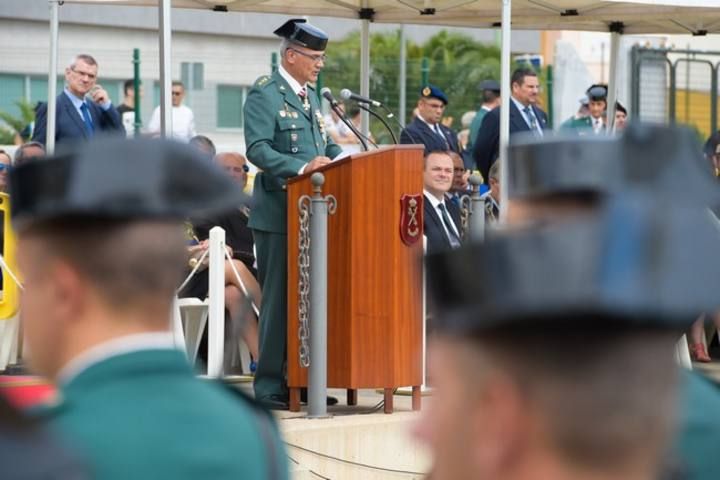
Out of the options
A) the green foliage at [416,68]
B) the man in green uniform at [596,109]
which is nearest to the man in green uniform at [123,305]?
the man in green uniform at [596,109]

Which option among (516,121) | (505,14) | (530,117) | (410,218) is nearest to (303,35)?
(410,218)

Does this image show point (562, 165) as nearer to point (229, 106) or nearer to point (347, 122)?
point (347, 122)

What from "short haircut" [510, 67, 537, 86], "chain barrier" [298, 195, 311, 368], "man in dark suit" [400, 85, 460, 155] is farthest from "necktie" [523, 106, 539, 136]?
"chain barrier" [298, 195, 311, 368]

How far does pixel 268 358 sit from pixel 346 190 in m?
0.97

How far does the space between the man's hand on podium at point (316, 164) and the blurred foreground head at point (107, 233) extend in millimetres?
5416

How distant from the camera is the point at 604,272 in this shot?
5.24ft

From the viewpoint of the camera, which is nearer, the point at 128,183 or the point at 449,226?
the point at 128,183

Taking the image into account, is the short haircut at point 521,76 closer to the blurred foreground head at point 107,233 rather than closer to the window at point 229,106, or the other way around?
the blurred foreground head at point 107,233

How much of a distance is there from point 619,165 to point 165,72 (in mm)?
6410

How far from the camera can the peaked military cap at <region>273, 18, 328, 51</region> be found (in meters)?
8.09

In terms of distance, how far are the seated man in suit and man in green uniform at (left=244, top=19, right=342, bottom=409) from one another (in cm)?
67

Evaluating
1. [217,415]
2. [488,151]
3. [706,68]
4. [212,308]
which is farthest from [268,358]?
[706,68]

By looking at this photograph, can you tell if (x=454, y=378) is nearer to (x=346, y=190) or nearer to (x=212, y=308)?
(x=346, y=190)

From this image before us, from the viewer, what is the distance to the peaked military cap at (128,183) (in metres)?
→ 2.17
